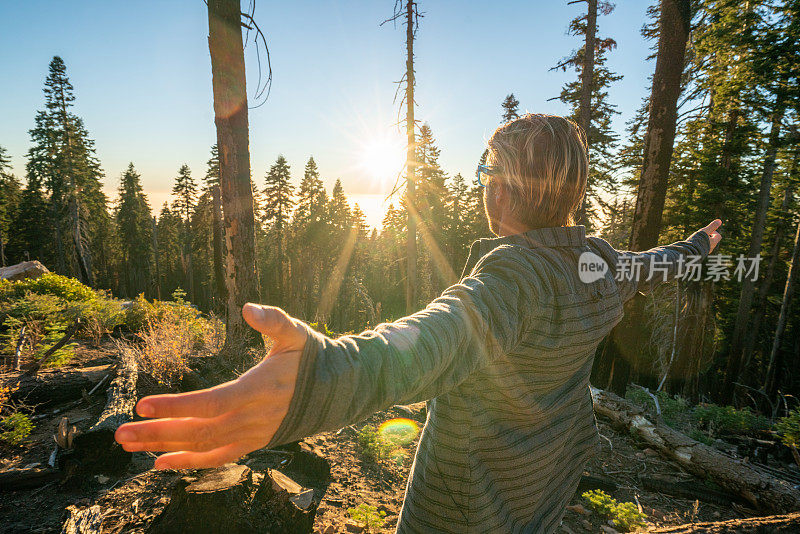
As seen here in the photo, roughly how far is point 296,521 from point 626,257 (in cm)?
325

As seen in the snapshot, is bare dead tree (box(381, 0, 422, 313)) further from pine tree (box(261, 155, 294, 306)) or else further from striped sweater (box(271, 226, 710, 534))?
pine tree (box(261, 155, 294, 306))

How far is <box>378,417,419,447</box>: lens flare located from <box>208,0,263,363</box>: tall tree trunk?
10.7 feet

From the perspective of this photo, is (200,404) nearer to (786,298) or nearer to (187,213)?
(786,298)

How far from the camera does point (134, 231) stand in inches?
1799

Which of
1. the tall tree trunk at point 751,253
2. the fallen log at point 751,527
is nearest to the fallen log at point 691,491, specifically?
the fallen log at point 751,527

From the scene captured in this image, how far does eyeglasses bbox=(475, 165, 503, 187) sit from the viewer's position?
5.02 ft

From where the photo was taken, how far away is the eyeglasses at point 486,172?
5.02 ft

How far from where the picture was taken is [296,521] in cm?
290

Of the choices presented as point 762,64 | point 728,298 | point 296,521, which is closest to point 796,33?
point 762,64

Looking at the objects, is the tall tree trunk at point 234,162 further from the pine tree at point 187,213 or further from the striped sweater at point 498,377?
the pine tree at point 187,213

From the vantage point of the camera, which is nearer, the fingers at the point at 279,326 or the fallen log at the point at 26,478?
the fingers at the point at 279,326

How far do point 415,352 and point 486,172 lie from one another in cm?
101

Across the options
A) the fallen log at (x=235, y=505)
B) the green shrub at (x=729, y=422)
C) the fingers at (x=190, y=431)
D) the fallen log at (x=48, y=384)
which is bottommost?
the green shrub at (x=729, y=422)

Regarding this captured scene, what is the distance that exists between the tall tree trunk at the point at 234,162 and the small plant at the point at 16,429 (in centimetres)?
276
